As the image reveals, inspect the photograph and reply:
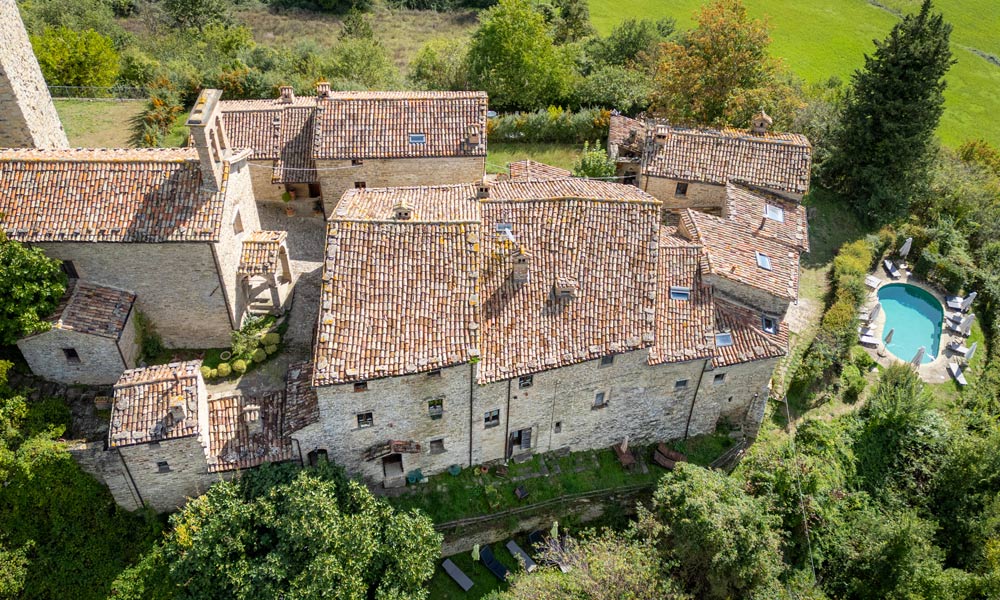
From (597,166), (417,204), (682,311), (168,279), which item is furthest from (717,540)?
(168,279)

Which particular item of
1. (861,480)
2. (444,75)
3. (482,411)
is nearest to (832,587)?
(861,480)

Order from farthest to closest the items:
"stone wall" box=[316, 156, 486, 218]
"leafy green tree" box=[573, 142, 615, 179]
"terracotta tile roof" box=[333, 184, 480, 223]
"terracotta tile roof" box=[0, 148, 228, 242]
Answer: "leafy green tree" box=[573, 142, 615, 179] → "stone wall" box=[316, 156, 486, 218] → "terracotta tile roof" box=[333, 184, 480, 223] → "terracotta tile roof" box=[0, 148, 228, 242]

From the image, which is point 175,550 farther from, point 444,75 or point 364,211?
point 444,75

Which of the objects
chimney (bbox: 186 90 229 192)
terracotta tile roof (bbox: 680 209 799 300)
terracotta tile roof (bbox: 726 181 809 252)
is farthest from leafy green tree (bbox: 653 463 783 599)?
chimney (bbox: 186 90 229 192)

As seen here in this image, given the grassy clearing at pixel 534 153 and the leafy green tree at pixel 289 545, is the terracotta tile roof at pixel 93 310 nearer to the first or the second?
the leafy green tree at pixel 289 545

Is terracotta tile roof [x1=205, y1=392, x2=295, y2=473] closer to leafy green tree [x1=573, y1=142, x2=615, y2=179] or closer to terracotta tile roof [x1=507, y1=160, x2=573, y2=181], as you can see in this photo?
terracotta tile roof [x1=507, y1=160, x2=573, y2=181]

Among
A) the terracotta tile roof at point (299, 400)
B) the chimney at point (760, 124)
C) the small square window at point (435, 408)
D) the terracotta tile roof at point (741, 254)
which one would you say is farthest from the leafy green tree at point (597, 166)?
the terracotta tile roof at point (299, 400)

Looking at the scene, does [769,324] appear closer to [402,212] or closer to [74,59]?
[402,212]
